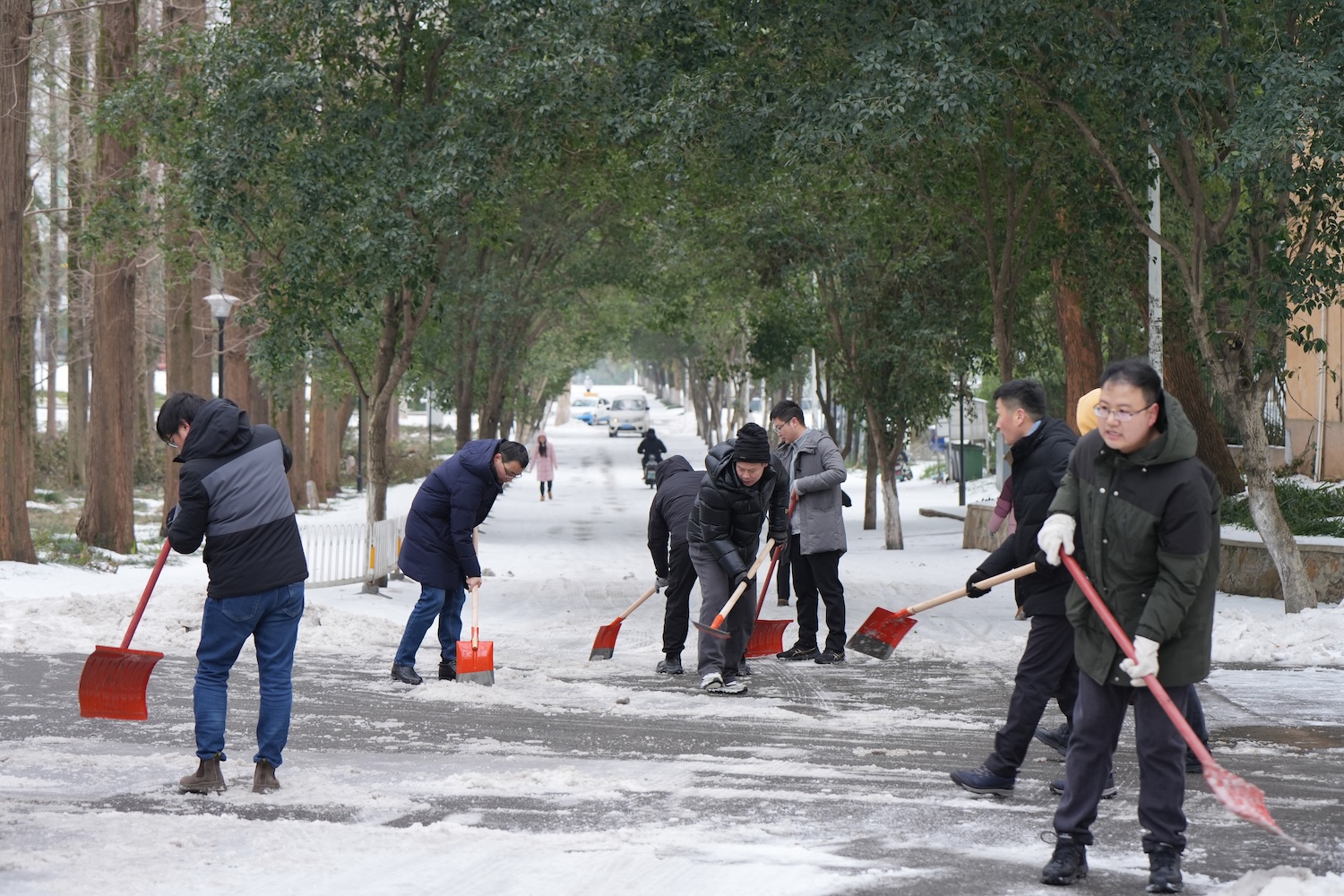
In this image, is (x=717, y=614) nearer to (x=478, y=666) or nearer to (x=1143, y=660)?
(x=478, y=666)

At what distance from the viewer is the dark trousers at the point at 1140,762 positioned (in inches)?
197

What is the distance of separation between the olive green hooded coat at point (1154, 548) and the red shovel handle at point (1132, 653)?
59 millimetres

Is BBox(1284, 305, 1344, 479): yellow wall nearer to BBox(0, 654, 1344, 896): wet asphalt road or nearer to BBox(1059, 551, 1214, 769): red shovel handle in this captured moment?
BBox(0, 654, 1344, 896): wet asphalt road

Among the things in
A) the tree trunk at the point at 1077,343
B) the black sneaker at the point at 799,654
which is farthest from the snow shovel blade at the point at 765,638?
the tree trunk at the point at 1077,343

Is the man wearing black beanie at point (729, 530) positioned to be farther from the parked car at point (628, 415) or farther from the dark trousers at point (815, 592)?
the parked car at point (628, 415)

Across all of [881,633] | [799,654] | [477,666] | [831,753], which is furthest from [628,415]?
[831,753]

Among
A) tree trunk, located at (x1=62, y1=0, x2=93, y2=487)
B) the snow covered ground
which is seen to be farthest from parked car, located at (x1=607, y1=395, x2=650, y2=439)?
the snow covered ground

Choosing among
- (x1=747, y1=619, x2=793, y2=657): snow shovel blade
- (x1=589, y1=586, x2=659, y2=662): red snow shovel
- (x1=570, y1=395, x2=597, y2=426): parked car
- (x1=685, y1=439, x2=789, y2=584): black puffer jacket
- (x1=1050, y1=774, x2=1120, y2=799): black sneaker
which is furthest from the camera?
(x1=570, y1=395, x2=597, y2=426): parked car

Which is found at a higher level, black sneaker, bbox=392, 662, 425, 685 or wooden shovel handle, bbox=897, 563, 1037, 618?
wooden shovel handle, bbox=897, 563, 1037, 618

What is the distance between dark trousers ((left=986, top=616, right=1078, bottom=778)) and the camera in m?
6.41

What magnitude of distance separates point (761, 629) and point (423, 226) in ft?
20.7

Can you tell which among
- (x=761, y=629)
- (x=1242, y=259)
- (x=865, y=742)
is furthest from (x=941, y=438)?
(x=865, y=742)

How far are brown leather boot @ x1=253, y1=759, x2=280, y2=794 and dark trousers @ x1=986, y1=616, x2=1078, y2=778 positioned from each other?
3.09 metres

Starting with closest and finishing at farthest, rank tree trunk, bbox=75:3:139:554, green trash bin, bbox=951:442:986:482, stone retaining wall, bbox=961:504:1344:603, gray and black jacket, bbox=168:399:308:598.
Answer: gray and black jacket, bbox=168:399:308:598
stone retaining wall, bbox=961:504:1344:603
tree trunk, bbox=75:3:139:554
green trash bin, bbox=951:442:986:482
